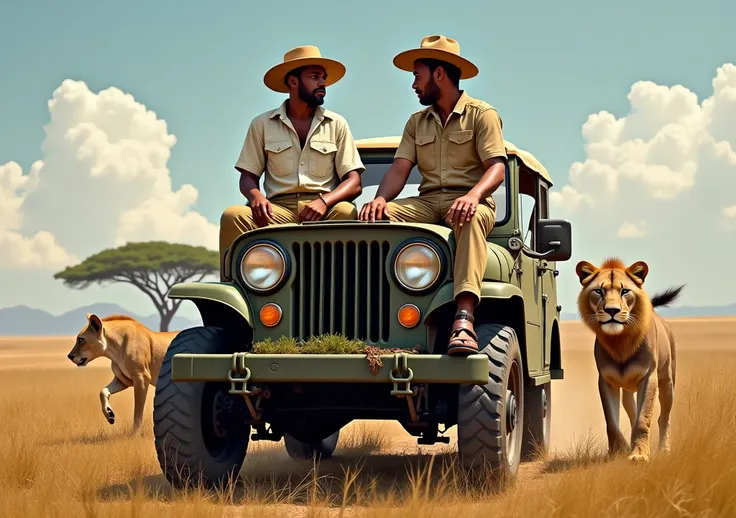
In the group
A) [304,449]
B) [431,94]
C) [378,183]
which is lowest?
[304,449]

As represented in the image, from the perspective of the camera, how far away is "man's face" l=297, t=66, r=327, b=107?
7.08m

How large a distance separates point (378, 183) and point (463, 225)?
1906 mm

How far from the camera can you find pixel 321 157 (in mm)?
6984

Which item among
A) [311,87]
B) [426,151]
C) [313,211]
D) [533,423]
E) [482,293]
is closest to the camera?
[482,293]

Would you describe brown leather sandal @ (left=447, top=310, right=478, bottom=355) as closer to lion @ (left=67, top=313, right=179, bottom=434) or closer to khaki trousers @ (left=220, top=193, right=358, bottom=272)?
khaki trousers @ (left=220, top=193, right=358, bottom=272)

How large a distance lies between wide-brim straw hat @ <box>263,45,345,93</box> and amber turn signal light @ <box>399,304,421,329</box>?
6.49 feet

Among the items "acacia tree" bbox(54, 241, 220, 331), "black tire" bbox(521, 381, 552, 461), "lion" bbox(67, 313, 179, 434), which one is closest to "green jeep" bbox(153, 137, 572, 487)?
"black tire" bbox(521, 381, 552, 461)

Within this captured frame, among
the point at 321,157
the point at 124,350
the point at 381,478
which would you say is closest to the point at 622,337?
the point at 381,478

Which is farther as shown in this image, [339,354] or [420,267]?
[420,267]

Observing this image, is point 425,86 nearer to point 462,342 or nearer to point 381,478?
point 462,342

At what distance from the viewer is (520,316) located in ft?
22.2

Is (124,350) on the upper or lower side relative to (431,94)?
lower

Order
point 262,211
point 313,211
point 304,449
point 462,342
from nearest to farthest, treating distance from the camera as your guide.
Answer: point 462,342
point 313,211
point 262,211
point 304,449

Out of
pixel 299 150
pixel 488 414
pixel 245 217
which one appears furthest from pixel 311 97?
pixel 488 414
